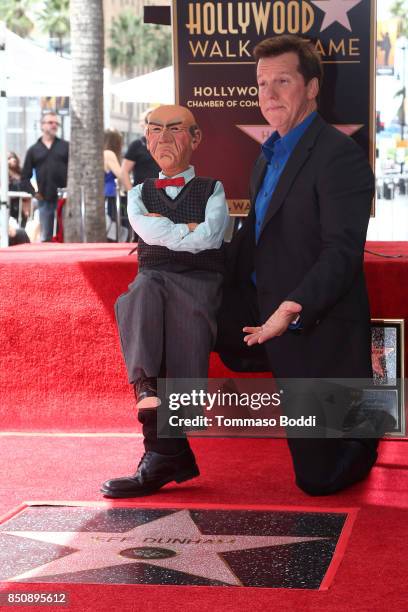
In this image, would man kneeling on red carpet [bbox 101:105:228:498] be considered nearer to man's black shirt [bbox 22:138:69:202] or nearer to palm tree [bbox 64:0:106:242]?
palm tree [bbox 64:0:106:242]

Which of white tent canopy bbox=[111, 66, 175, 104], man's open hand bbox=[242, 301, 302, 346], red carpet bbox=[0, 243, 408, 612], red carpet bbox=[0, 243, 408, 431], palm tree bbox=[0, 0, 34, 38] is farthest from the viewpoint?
palm tree bbox=[0, 0, 34, 38]

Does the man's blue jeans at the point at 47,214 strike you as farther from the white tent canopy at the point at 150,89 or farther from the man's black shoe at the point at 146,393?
the man's black shoe at the point at 146,393

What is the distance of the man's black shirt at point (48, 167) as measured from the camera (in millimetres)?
12914

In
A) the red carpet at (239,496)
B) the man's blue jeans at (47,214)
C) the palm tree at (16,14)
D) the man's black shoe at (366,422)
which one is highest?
the palm tree at (16,14)

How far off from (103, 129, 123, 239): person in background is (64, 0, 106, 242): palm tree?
1046 millimetres

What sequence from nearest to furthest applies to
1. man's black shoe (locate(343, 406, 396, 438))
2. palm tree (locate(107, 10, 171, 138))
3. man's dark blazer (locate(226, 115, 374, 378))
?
1. man's dark blazer (locate(226, 115, 374, 378))
2. man's black shoe (locate(343, 406, 396, 438))
3. palm tree (locate(107, 10, 171, 138))

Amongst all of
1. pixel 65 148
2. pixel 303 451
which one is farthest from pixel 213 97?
pixel 65 148

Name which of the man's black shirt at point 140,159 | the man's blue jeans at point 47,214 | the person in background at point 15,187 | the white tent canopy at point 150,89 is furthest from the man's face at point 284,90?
the person in background at point 15,187

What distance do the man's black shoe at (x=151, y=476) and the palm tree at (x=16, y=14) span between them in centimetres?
5635

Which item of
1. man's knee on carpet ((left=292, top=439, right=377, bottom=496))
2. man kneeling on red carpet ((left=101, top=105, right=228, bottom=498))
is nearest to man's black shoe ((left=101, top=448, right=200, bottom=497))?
man kneeling on red carpet ((left=101, top=105, right=228, bottom=498))

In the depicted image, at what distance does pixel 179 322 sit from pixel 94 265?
3.81ft

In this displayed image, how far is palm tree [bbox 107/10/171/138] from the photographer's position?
76.1 metres

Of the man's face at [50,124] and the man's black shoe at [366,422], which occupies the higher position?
the man's face at [50,124]

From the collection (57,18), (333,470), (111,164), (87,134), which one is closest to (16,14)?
(57,18)
